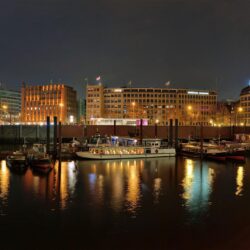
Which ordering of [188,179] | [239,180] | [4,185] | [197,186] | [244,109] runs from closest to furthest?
1. [4,185]
2. [197,186]
3. [239,180]
4. [188,179]
5. [244,109]

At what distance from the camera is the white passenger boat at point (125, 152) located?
72000 mm

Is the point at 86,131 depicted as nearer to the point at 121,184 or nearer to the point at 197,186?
the point at 121,184

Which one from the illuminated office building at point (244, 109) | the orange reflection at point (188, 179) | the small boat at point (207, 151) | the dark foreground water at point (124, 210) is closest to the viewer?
the dark foreground water at point (124, 210)

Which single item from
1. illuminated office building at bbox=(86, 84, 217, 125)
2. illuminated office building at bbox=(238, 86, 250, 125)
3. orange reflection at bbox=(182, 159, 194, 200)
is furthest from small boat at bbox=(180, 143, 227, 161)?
illuminated office building at bbox=(86, 84, 217, 125)

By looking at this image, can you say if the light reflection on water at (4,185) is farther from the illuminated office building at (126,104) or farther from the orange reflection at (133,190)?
the illuminated office building at (126,104)

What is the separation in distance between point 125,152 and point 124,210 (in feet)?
135

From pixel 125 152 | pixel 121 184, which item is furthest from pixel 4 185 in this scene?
pixel 125 152

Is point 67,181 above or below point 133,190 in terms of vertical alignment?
above

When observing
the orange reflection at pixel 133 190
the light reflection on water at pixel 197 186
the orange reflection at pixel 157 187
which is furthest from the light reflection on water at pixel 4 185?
the light reflection on water at pixel 197 186

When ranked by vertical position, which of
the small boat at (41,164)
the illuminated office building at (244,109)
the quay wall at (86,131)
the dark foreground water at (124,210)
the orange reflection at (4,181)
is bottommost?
the dark foreground water at (124,210)

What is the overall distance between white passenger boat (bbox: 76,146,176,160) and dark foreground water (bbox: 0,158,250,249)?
1365 cm

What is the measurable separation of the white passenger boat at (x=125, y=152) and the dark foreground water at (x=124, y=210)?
1365 cm

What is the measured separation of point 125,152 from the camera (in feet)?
249

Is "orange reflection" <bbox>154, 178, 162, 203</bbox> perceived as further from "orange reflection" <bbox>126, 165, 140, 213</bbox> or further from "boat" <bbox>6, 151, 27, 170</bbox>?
"boat" <bbox>6, 151, 27, 170</bbox>
